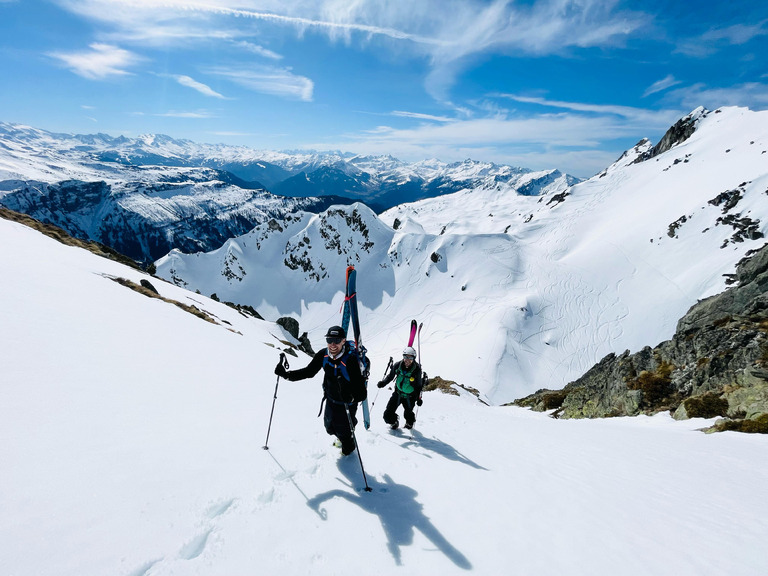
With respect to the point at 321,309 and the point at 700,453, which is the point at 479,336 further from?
the point at 321,309

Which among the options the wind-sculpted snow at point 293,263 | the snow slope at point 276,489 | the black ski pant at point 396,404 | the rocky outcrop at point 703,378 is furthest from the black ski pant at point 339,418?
the wind-sculpted snow at point 293,263

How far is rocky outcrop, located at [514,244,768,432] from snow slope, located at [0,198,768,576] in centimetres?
576

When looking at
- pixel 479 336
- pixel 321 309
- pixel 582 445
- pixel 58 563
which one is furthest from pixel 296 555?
pixel 321 309

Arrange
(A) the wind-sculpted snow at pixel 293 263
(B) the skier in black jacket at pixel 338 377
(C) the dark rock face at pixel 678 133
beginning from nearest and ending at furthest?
(B) the skier in black jacket at pixel 338 377 < (A) the wind-sculpted snow at pixel 293 263 < (C) the dark rock face at pixel 678 133

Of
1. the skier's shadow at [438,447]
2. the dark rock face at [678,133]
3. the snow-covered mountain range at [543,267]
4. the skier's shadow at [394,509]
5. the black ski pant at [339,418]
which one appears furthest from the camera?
the dark rock face at [678,133]

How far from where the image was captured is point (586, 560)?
4.82 metres

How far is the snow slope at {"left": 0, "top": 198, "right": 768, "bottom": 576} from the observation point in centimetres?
403

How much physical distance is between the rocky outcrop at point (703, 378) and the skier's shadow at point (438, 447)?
489 inches

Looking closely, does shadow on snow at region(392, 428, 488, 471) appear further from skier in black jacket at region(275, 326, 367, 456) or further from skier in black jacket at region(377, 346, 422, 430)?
→ skier in black jacket at region(275, 326, 367, 456)

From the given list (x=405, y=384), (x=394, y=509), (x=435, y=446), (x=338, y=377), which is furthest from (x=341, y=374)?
(x=435, y=446)

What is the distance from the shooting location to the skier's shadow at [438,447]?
8473 millimetres

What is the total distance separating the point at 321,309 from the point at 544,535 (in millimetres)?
95653

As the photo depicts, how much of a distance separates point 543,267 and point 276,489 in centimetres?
8381

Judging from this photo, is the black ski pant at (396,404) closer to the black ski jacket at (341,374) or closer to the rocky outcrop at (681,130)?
the black ski jacket at (341,374)
